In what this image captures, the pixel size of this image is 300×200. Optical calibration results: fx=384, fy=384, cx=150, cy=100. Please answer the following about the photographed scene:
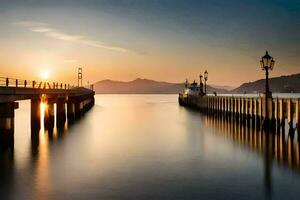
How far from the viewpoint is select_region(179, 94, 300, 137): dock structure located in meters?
30.2

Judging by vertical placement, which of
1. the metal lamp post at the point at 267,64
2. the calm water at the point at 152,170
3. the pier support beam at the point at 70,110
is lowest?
the calm water at the point at 152,170

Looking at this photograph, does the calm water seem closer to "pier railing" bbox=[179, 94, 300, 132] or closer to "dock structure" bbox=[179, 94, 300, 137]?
"dock structure" bbox=[179, 94, 300, 137]

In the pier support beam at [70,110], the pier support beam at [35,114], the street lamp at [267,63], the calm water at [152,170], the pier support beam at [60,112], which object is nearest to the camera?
the calm water at [152,170]

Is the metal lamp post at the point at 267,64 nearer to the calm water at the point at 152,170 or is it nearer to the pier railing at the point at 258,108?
the pier railing at the point at 258,108

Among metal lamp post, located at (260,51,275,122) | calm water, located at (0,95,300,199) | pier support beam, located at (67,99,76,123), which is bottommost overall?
calm water, located at (0,95,300,199)

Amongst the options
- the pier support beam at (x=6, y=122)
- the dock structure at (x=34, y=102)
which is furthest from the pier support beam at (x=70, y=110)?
the pier support beam at (x=6, y=122)

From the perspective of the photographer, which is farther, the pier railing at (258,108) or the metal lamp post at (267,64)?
the metal lamp post at (267,64)

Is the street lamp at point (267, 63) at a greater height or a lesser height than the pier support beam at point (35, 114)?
greater

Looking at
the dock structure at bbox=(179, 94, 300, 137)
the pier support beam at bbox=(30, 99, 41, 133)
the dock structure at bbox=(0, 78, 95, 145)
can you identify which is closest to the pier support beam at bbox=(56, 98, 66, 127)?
the dock structure at bbox=(0, 78, 95, 145)

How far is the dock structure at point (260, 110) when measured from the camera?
30.2 metres

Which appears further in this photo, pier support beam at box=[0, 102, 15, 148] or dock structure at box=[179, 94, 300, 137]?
dock structure at box=[179, 94, 300, 137]

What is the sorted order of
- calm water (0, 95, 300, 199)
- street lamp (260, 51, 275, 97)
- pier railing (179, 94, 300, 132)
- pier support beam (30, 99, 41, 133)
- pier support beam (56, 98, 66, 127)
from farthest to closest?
pier support beam (56, 98, 66, 127) → pier support beam (30, 99, 41, 133) → street lamp (260, 51, 275, 97) → pier railing (179, 94, 300, 132) → calm water (0, 95, 300, 199)

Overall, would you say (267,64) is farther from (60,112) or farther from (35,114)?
(60,112)

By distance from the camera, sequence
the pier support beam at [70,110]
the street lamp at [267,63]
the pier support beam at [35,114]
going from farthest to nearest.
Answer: the pier support beam at [70,110]
the pier support beam at [35,114]
the street lamp at [267,63]
